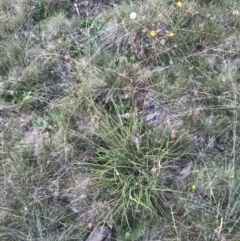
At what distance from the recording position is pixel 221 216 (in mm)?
2336

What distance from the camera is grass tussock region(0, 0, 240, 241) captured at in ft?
8.16

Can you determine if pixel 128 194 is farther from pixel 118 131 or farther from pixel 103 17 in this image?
pixel 103 17

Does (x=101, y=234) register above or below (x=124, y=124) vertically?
below

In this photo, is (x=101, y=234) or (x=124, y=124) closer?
(x=101, y=234)

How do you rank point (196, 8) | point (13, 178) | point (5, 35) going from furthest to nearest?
point (5, 35), point (196, 8), point (13, 178)

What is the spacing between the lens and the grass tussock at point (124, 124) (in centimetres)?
249

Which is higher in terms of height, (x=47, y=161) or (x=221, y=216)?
(x=47, y=161)

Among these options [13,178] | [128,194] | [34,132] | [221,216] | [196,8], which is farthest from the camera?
[196,8]

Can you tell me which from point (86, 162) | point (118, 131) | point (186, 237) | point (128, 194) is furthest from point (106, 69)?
point (186, 237)

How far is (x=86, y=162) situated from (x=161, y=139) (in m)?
0.57

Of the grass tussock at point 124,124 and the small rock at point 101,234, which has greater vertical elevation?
the grass tussock at point 124,124

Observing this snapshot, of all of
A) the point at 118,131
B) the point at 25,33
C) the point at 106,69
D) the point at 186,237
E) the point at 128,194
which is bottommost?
the point at 186,237

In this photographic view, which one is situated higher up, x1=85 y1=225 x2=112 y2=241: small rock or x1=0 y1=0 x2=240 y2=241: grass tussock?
x1=0 y1=0 x2=240 y2=241: grass tussock

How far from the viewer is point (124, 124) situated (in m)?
2.79
